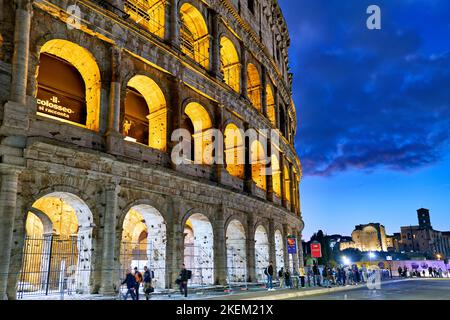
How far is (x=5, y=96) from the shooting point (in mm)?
12023

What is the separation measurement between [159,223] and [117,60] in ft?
22.4

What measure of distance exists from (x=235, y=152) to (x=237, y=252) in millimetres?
5729

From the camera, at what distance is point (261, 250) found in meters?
24.7

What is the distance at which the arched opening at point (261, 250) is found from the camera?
24359 millimetres

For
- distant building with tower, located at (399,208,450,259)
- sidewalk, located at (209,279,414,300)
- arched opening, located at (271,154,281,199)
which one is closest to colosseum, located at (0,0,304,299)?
arched opening, located at (271,154,281,199)

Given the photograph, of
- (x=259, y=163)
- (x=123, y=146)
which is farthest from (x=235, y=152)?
(x=123, y=146)

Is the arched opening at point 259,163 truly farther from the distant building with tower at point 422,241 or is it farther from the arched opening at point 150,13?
the distant building with tower at point 422,241

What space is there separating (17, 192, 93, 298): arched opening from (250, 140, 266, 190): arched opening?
39.7ft

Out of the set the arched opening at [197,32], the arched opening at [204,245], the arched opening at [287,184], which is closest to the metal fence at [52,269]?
the arched opening at [204,245]

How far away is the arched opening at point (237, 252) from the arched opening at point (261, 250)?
2794mm

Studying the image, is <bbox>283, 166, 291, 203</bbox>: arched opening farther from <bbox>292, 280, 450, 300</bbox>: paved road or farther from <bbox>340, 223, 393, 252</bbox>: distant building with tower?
<bbox>340, 223, 393, 252</bbox>: distant building with tower

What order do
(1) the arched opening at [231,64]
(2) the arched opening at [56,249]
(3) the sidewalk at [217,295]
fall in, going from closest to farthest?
(3) the sidewalk at [217,295] → (2) the arched opening at [56,249] → (1) the arched opening at [231,64]

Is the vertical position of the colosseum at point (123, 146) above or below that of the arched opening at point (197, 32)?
below

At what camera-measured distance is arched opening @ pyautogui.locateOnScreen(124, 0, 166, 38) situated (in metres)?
18.6
